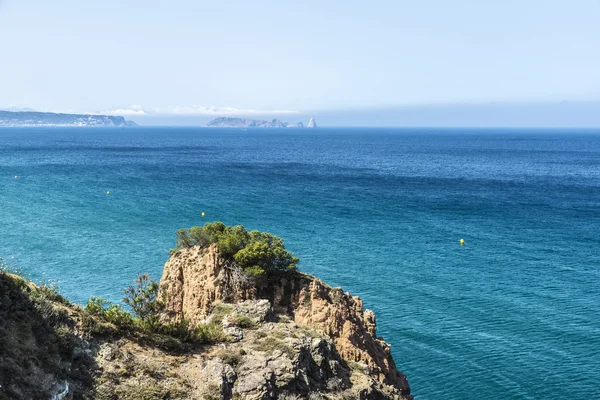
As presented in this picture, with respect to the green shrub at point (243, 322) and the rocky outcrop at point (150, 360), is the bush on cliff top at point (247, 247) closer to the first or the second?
the green shrub at point (243, 322)

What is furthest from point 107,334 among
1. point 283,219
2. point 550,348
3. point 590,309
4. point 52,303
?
point 283,219

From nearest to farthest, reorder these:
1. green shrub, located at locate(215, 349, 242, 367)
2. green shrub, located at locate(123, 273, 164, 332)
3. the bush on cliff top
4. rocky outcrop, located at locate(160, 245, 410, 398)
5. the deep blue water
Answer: green shrub, located at locate(215, 349, 242, 367) < green shrub, located at locate(123, 273, 164, 332) < rocky outcrop, located at locate(160, 245, 410, 398) < the bush on cliff top < the deep blue water

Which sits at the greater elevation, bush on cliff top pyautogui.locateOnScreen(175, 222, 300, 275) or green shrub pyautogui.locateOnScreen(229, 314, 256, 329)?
bush on cliff top pyautogui.locateOnScreen(175, 222, 300, 275)

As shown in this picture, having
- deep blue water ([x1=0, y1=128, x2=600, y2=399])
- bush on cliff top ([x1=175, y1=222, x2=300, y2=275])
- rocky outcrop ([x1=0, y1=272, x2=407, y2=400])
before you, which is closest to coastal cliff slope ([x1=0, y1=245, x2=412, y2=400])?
rocky outcrop ([x1=0, y1=272, x2=407, y2=400])

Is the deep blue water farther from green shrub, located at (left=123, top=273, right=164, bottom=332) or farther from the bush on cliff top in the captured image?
green shrub, located at (left=123, top=273, right=164, bottom=332)

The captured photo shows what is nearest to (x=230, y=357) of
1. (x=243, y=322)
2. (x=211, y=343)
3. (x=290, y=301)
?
(x=211, y=343)

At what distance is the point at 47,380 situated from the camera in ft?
47.3

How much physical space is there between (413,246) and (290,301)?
35.5 metres

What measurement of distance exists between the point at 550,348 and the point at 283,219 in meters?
38.8

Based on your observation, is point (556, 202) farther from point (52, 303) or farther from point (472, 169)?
point (52, 303)

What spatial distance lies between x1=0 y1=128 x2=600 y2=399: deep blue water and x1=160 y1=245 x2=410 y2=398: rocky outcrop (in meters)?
9.27

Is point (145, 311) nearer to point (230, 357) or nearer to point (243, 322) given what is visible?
point (243, 322)

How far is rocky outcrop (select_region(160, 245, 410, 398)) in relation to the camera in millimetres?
22891

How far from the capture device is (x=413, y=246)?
2251 inches
